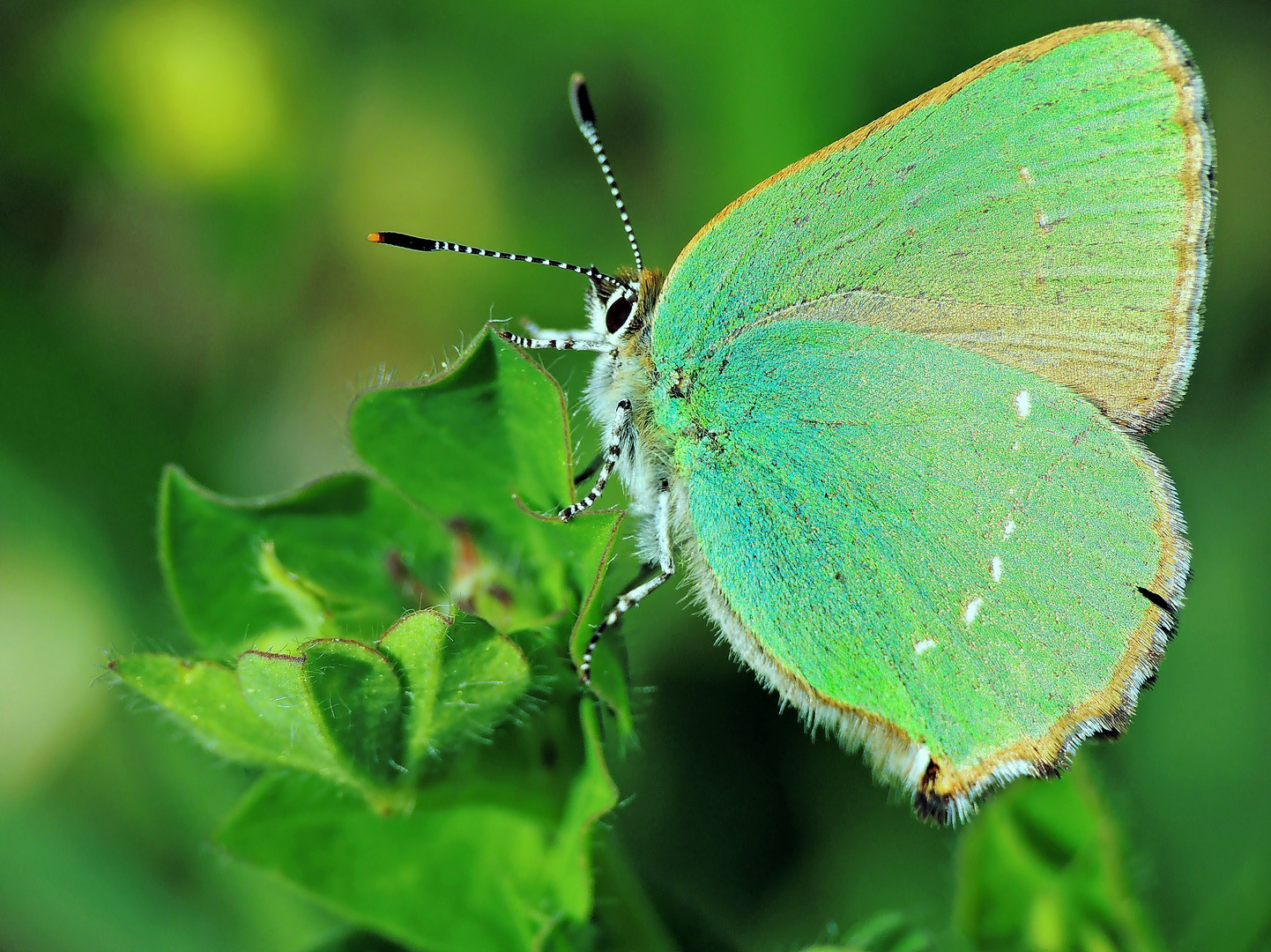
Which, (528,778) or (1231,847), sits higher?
(528,778)

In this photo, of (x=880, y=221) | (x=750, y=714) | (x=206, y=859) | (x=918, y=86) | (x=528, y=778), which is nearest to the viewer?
(x=528, y=778)

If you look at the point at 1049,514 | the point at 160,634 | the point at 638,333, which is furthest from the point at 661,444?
the point at 160,634

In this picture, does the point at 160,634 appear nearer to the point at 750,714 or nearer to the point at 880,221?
the point at 750,714

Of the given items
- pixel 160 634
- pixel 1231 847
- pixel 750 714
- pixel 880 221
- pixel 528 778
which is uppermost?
pixel 880 221

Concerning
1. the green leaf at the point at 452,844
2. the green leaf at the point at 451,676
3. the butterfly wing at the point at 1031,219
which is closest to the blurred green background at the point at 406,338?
the butterfly wing at the point at 1031,219

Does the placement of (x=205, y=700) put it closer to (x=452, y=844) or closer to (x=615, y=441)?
(x=452, y=844)

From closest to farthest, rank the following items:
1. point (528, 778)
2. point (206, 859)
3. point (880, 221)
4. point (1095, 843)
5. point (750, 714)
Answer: point (528, 778), point (880, 221), point (1095, 843), point (206, 859), point (750, 714)

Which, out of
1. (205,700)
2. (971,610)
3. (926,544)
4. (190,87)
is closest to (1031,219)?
(926,544)

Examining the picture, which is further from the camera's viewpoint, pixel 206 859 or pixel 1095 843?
pixel 206 859
